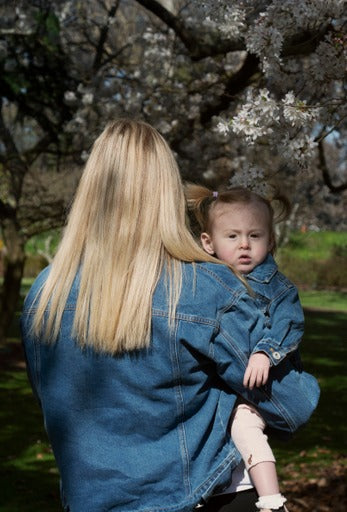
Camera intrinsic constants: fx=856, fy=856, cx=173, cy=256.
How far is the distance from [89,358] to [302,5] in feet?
7.88

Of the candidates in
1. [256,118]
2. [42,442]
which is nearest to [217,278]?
[256,118]

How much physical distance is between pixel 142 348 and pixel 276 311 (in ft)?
1.55

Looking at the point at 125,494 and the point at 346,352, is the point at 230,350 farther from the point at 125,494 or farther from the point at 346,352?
the point at 346,352

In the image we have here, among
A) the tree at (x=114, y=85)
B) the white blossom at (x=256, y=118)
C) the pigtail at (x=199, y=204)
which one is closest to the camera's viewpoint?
the pigtail at (x=199, y=204)

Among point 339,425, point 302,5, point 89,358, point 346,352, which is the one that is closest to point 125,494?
point 89,358

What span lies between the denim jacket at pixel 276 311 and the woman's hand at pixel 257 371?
0.09 feet

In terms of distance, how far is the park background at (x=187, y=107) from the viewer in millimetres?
3994

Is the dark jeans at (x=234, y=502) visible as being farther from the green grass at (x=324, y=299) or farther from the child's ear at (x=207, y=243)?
the green grass at (x=324, y=299)

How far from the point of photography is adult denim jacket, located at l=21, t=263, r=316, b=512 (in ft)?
7.02

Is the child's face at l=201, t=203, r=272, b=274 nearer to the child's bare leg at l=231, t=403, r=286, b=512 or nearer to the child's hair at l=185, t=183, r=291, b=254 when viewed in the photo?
the child's hair at l=185, t=183, r=291, b=254

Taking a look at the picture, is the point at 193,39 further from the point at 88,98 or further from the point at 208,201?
the point at 208,201

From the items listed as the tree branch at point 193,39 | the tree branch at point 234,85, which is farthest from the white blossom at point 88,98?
the tree branch at point 193,39

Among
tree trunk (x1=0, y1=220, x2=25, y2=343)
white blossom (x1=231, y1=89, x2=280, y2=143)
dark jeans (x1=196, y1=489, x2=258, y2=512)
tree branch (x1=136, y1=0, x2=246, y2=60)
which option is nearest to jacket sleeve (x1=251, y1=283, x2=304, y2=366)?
dark jeans (x1=196, y1=489, x2=258, y2=512)

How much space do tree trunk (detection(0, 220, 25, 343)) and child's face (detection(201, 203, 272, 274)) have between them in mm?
10179
